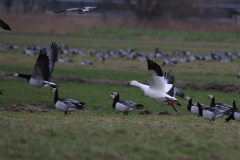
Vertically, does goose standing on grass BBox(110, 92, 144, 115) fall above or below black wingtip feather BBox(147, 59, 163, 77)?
below

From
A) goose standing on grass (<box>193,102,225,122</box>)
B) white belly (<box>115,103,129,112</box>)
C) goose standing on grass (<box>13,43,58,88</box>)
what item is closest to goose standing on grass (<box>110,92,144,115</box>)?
white belly (<box>115,103,129,112</box>)

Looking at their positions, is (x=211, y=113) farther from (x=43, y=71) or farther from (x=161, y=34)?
(x=161, y=34)

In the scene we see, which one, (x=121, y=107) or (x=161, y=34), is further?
(x=161, y=34)

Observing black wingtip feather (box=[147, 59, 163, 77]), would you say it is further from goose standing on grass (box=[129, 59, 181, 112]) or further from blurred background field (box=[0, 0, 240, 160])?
blurred background field (box=[0, 0, 240, 160])

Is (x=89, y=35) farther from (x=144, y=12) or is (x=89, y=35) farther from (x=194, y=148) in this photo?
(x=194, y=148)

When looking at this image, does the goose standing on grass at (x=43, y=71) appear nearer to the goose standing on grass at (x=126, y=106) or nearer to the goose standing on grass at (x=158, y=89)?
the goose standing on grass at (x=126, y=106)

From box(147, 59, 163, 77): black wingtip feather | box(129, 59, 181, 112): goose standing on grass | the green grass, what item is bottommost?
the green grass

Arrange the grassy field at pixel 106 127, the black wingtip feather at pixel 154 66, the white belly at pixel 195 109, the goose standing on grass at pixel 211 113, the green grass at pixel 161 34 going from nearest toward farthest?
the grassy field at pixel 106 127, the black wingtip feather at pixel 154 66, the goose standing on grass at pixel 211 113, the white belly at pixel 195 109, the green grass at pixel 161 34

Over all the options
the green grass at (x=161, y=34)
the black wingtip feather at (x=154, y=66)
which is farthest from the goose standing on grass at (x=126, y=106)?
the green grass at (x=161, y=34)

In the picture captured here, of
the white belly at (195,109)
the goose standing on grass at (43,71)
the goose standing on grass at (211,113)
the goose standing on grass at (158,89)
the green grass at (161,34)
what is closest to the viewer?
the goose standing on grass at (158,89)

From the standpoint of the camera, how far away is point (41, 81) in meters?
14.4

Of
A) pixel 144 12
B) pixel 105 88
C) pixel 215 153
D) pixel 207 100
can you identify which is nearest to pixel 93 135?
pixel 215 153

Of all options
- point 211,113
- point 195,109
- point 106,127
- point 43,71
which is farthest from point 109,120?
point 195,109

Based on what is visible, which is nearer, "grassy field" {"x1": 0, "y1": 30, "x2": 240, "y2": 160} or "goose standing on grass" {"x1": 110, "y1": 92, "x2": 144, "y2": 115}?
"grassy field" {"x1": 0, "y1": 30, "x2": 240, "y2": 160}
